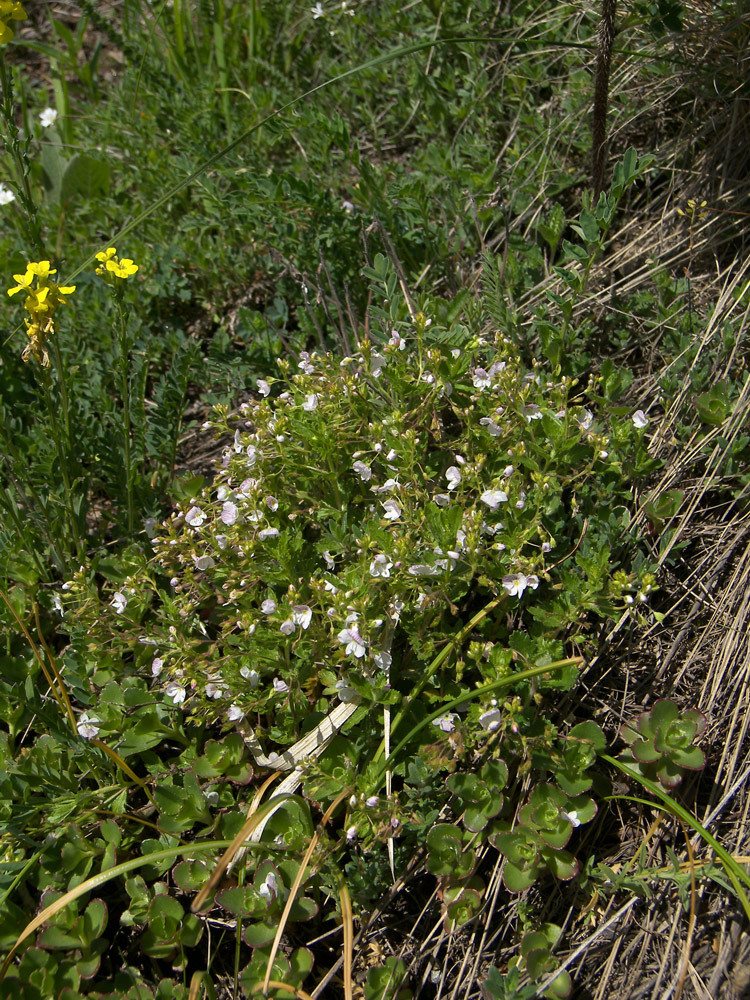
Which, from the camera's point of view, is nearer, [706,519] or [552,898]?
[552,898]

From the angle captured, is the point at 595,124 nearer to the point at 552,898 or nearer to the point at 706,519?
the point at 706,519

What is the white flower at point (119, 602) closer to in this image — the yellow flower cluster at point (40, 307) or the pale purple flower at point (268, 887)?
the yellow flower cluster at point (40, 307)

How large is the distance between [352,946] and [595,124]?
116 inches

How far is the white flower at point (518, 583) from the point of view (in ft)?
7.34

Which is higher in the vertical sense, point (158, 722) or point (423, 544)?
point (423, 544)

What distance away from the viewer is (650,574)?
88.0 inches

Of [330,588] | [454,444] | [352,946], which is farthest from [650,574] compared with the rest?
[352,946]

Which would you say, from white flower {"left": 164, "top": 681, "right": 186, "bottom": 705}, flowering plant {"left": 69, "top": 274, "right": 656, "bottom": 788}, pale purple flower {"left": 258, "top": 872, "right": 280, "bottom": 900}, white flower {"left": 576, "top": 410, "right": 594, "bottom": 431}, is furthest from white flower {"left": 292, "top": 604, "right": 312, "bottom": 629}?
white flower {"left": 576, "top": 410, "right": 594, "bottom": 431}

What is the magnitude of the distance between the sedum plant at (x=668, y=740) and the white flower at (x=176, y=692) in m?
1.37

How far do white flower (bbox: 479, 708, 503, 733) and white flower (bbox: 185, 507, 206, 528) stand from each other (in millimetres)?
1092

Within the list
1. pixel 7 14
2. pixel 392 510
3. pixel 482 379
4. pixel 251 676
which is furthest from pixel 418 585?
pixel 7 14

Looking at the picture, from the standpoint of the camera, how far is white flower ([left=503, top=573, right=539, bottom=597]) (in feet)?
7.34

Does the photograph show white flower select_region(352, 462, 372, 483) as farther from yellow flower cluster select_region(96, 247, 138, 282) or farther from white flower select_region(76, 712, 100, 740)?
white flower select_region(76, 712, 100, 740)

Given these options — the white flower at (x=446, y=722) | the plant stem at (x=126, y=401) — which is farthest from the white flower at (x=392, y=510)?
the plant stem at (x=126, y=401)
